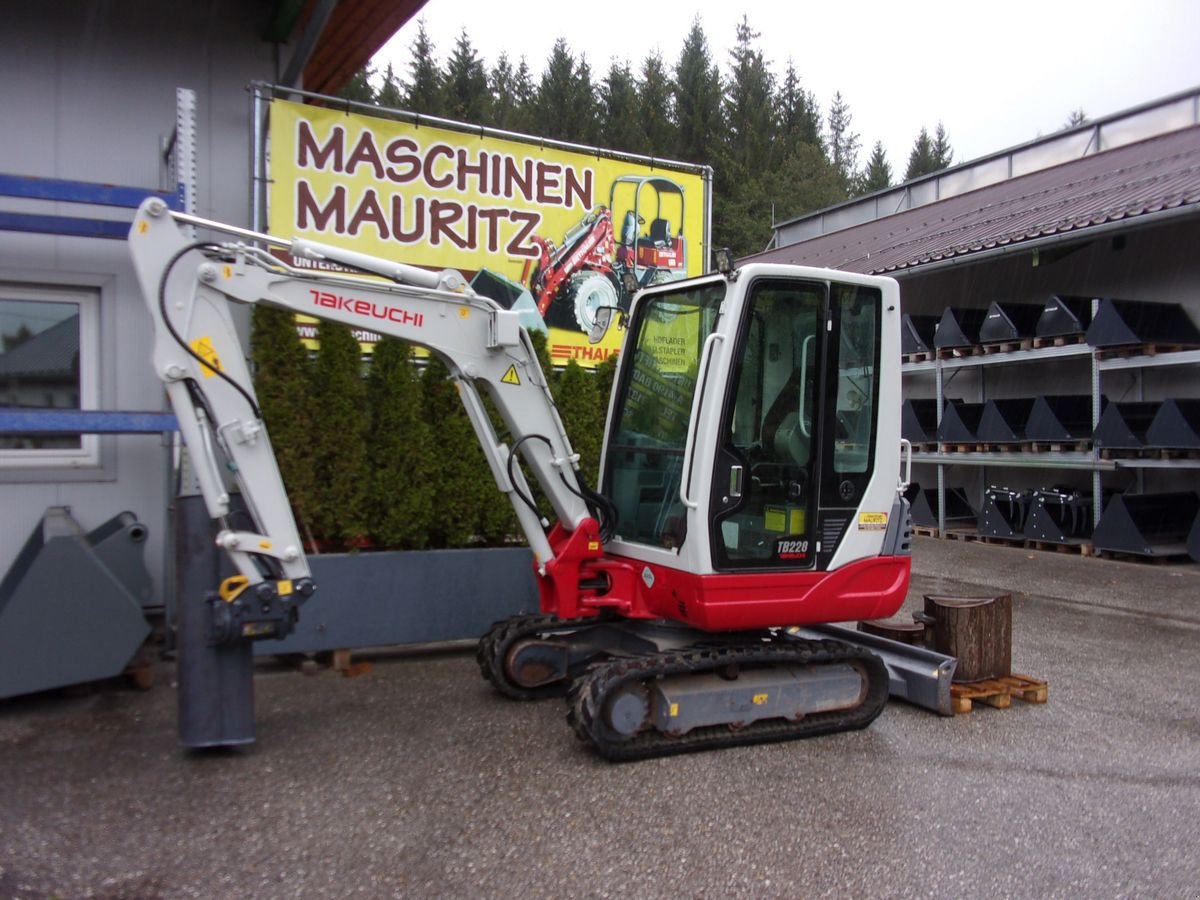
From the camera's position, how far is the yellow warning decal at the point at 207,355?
4.82 meters

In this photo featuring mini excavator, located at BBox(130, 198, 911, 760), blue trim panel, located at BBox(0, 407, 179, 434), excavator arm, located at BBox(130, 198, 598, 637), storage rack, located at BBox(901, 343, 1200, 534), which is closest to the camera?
excavator arm, located at BBox(130, 198, 598, 637)

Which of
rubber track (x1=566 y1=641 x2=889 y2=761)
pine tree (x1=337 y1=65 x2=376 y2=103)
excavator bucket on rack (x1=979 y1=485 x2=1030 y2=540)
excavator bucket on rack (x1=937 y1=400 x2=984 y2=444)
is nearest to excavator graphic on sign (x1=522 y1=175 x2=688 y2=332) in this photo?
rubber track (x1=566 y1=641 x2=889 y2=761)

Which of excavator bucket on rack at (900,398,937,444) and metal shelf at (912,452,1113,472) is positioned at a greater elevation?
excavator bucket on rack at (900,398,937,444)

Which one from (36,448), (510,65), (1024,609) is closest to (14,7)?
(36,448)

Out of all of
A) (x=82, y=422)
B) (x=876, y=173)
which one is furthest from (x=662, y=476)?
(x=876, y=173)

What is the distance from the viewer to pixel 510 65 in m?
54.6

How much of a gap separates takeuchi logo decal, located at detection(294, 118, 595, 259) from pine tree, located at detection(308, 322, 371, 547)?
1.59m

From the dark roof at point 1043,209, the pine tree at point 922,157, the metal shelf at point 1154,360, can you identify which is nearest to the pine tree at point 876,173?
the pine tree at point 922,157

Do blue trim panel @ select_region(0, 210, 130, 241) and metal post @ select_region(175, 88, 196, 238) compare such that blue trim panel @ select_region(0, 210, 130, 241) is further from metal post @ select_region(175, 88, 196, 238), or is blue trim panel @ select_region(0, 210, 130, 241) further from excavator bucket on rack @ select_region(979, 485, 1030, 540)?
excavator bucket on rack @ select_region(979, 485, 1030, 540)

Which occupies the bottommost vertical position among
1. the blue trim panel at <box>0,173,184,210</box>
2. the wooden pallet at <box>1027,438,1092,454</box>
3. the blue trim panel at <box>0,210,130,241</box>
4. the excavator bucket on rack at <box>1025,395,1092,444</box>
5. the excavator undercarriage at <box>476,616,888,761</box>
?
the excavator undercarriage at <box>476,616,888,761</box>

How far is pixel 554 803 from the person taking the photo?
459cm

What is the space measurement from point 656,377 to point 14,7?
5468mm

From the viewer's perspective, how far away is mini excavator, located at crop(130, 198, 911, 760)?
4895mm

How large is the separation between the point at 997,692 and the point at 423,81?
151 feet
